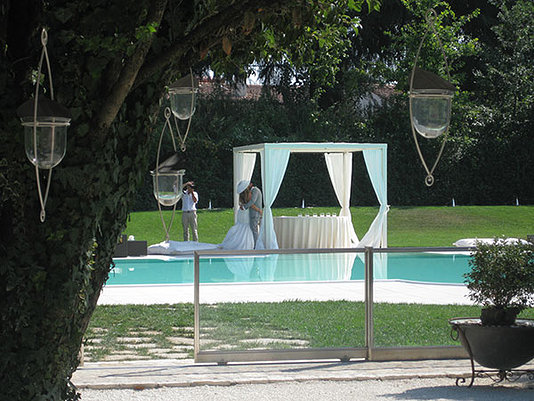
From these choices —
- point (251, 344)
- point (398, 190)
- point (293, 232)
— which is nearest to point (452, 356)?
point (251, 344)

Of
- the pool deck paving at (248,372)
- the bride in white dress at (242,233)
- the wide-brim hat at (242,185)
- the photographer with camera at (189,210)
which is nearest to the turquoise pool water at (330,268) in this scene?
the pool deck paving at (248,372)

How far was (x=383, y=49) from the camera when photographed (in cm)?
3019

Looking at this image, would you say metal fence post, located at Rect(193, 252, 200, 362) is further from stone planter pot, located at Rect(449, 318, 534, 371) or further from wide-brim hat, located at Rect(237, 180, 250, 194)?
wide-brim hat, located at Rect(237, 180, 250, 194)

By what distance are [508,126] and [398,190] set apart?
4280 mm

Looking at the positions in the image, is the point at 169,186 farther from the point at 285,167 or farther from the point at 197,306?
the point at 285,167

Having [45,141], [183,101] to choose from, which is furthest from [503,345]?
[45,141]

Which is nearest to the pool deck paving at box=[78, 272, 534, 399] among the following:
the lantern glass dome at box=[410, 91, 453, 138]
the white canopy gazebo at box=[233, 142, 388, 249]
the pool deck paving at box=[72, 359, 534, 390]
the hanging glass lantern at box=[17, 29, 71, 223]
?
the pool deck paving at box=[72, 359, 534, 390]

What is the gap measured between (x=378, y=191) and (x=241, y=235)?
312cm

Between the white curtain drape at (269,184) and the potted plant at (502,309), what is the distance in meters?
11.0

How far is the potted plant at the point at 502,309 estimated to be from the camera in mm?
6754

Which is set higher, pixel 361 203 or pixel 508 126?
pixel 508 126

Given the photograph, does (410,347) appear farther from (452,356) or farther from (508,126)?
(508,126)

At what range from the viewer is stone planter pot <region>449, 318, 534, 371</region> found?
674 centimetres

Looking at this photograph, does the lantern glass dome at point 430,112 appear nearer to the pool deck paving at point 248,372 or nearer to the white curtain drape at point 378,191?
the pool deck paving at point 248,372
